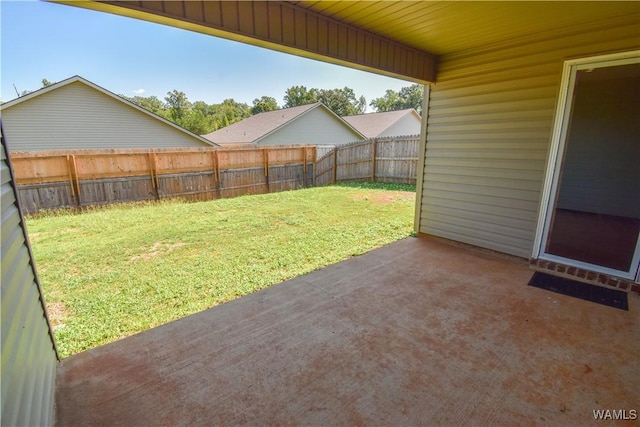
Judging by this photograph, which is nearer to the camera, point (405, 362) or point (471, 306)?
point (405, 362)

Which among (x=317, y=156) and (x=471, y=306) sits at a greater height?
(x=317, y=156)

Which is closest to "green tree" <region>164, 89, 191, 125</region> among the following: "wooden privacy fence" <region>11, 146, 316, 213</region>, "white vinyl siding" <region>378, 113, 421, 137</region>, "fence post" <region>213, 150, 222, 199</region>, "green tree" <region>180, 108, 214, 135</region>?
"green tree" <region>180, 108, 214, 135</region>

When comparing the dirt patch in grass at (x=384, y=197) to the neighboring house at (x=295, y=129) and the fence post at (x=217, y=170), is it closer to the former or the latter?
the fence post at (x=217, y=170)

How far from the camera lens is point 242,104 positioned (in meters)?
43.5

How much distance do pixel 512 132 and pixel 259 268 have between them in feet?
11.2

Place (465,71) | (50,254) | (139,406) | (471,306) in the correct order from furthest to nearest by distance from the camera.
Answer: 1. (50,254)
2. (465,71)
3. (471,306)
4. (139,406)

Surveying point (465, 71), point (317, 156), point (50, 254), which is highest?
point (465, 71)

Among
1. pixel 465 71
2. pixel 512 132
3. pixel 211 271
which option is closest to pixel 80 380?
pixel 211 271

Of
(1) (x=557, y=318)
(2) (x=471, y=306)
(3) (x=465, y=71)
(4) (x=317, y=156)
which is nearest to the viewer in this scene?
(1) (x=557, y=318)

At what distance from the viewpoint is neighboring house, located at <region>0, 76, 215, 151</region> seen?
372 inches

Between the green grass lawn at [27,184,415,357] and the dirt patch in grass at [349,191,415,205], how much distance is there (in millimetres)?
131

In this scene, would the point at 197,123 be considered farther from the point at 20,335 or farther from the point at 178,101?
the point at 20,335

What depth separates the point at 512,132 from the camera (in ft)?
11.7

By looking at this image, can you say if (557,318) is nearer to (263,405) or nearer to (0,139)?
(263,405)
